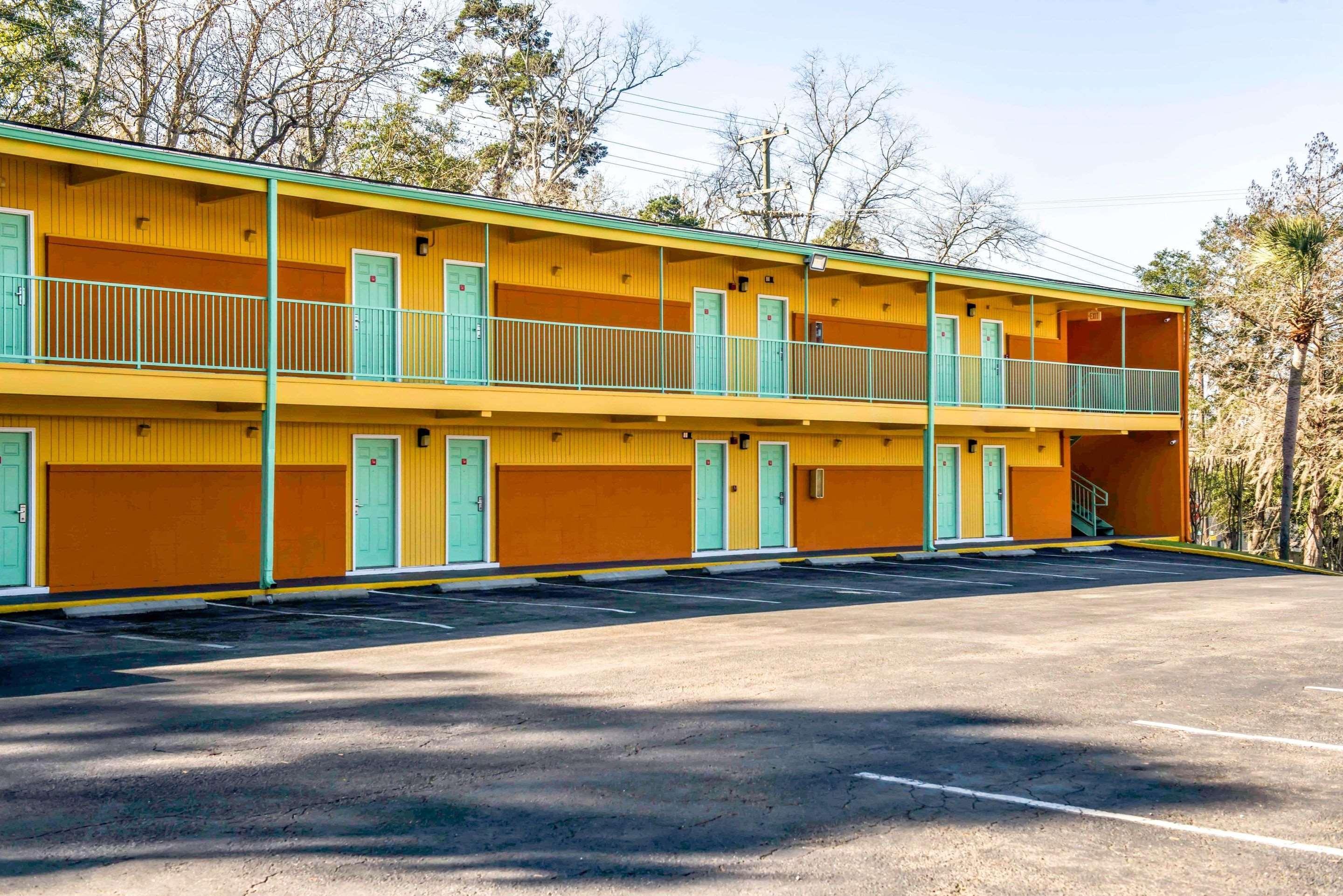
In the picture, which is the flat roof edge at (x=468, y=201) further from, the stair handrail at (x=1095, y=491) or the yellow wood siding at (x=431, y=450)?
the stair handrail at (x=1095, y=491)

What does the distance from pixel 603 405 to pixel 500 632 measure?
23.0 feet

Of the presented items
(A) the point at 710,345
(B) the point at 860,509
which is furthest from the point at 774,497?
(A) the point at 710,345

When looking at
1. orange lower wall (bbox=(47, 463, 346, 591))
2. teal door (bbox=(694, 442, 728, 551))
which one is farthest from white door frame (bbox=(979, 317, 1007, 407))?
orange lower wall (bbox=(47, 463, 346, 591))

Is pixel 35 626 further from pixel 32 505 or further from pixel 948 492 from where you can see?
pixel 948 492

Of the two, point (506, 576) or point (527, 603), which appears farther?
point (506, 576)

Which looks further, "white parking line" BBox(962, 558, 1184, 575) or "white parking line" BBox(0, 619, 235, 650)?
"white parking line" BBox(962, 558, 1184, 575)

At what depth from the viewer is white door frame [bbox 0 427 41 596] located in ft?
52.0

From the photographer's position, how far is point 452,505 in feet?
65.1

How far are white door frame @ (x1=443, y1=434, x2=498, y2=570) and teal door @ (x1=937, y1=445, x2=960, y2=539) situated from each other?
1095 centimetres

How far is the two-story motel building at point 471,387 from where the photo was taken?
628 inches

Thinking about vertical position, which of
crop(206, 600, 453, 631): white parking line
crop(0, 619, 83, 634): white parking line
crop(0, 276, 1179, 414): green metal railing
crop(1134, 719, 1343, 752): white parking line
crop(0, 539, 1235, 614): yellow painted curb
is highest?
crop(0, 276, 1179, 414): green metal railing

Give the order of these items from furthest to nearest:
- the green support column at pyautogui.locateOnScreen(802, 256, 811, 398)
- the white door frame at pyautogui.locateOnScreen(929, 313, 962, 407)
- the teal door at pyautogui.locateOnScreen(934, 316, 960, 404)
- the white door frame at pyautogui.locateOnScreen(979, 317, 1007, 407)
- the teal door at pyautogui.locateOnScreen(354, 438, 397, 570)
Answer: the white door frame at pyautogui.locateOnScreen(979, 317, 1007, 407)
the teal door at pyautogui.locateOnScreen(934, 316, 960, 404)
the white door frame at pyautogui.locateOnScreen(929, 313, 962, 407)
the green support column at pyautogui.locateOnScreen(802, 256, 811, 398)
the teal door at pyautogui.locateOnScreen(354, 438, 397, 570)

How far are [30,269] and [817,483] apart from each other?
14.6 meters

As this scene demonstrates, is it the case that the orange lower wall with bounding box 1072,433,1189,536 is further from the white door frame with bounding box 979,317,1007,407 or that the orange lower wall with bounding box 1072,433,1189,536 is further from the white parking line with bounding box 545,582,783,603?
the white parking line with bounding box 545,582,783,603
